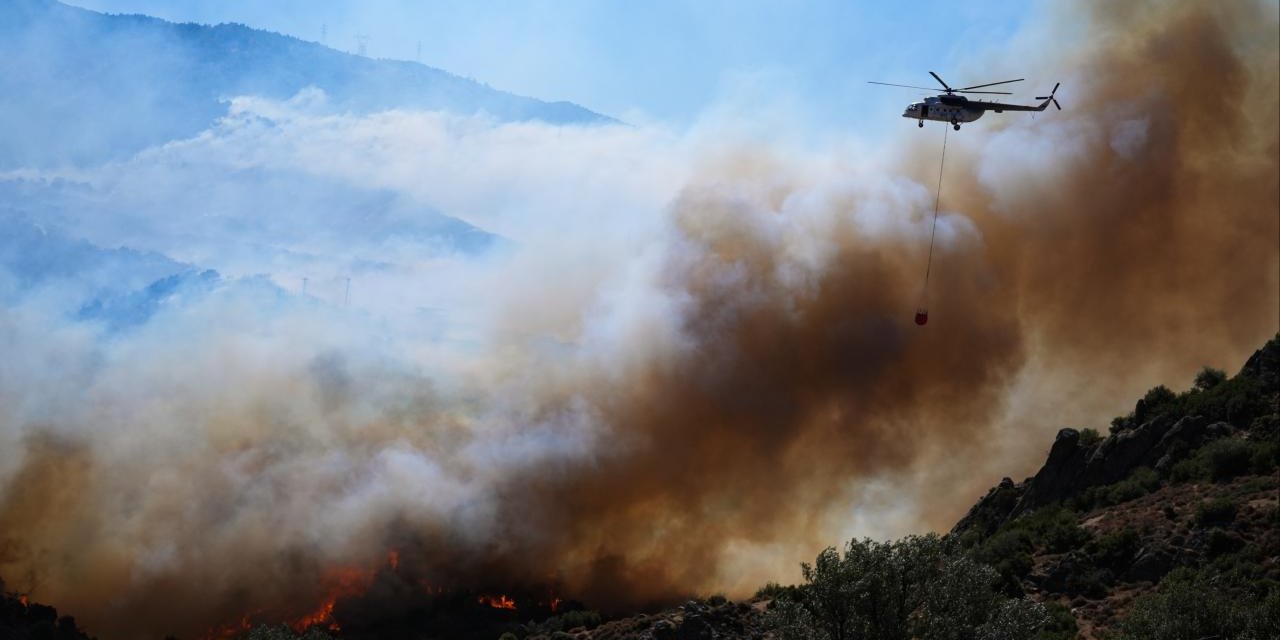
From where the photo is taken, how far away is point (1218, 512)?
79375 mm

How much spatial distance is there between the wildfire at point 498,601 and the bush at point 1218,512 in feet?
152

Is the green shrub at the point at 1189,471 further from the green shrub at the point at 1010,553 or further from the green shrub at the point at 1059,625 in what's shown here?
the green shrub at the point at 1059,625

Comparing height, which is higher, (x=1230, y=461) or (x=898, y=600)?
(x=1230, y=461)

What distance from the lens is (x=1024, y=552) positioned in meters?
86.7

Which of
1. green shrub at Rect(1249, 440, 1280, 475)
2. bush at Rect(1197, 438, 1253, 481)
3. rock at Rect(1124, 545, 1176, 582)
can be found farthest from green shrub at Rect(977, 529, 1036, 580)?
green shrub at Rect(1249, 440, 1280, 475)

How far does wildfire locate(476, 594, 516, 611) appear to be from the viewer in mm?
95062

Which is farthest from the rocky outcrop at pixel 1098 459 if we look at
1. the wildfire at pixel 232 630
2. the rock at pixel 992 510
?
the wildfire at pixel 232 630

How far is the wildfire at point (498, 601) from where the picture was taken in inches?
3743

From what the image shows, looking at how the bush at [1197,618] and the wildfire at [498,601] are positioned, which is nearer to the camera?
the bush at [1197,618]

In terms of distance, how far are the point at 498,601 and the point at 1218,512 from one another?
159 ft

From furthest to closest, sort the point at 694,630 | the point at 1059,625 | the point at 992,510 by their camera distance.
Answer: the point at 992,510 < the point at 694,630 < the point at 1059,625

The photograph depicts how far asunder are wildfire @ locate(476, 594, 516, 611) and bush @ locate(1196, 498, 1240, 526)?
46.4 metres

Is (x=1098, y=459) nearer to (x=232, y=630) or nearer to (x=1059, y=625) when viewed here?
(x=1059, y=625)

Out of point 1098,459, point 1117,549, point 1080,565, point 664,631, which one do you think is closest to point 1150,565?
point 1117,549
